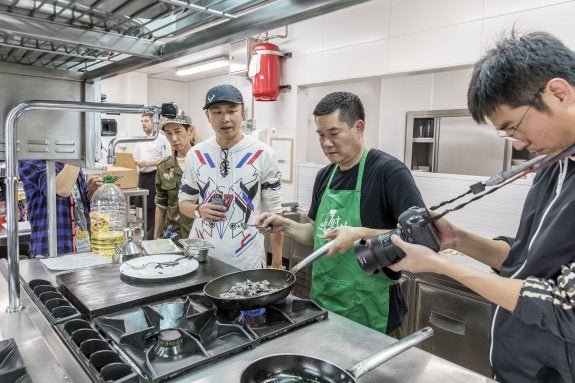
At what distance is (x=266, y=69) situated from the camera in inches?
160

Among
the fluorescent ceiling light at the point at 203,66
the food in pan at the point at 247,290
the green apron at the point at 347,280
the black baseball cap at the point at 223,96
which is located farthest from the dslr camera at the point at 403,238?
the fluorescent ceiling light at the point at 203,66

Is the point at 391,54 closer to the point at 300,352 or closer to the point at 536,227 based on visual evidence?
the point at 536,227

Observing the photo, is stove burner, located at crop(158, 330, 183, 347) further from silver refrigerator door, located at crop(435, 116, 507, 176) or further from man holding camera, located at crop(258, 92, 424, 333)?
silver refrigerator door, located at crop(435, 116, 507, 176)

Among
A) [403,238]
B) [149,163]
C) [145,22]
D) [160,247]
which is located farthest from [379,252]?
[149,163]

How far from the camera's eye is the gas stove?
0.93 meters

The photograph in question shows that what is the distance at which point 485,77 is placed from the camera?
98cm

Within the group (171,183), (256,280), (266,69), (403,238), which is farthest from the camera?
(266,69)

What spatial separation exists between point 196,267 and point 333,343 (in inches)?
26.7

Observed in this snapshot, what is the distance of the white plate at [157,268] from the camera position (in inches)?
55.9

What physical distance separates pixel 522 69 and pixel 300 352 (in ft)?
2.79

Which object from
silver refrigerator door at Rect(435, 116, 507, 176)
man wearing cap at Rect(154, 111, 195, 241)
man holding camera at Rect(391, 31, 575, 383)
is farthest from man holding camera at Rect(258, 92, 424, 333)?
silver refrigerator door at Rect(435, 116, 507, 176)

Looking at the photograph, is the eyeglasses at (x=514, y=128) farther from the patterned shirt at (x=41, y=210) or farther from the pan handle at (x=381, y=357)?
the patterned shirt at (x=41, y=210)

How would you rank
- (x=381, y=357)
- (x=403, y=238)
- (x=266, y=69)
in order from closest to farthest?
(x=381, y=357)
(x=403, y=238)
(x=266, y=69)

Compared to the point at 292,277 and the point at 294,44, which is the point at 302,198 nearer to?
the point at 294,44
